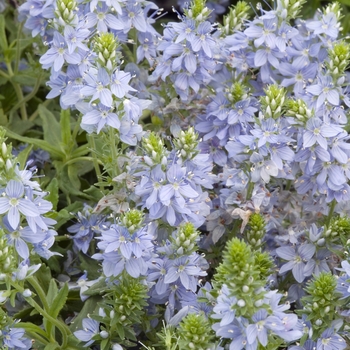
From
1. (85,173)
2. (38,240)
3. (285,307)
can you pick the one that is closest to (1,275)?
(38,240)

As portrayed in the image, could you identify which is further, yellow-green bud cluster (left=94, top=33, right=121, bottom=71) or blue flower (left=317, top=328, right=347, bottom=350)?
yellow-green bud cluster (left=94, top=33, right=121, bottom=71)

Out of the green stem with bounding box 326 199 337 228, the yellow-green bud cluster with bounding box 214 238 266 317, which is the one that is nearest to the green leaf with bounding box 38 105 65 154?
the green stem with bounding box 326 199 337 228

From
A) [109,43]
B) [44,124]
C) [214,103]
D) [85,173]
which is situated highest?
[109,43]

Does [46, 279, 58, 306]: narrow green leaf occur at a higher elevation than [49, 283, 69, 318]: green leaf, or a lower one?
lower

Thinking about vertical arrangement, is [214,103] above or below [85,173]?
above

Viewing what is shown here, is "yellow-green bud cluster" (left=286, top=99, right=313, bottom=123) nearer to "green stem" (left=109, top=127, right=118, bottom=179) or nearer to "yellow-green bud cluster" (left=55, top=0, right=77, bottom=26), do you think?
"green stem" (left=109, top=127, right=118, bottom=179)

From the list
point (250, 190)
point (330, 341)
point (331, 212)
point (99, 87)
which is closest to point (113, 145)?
point (99, 87)

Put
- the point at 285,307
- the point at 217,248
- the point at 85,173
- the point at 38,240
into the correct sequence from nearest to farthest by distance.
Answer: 1. the point at 285,307
2. the point at 38,240
3. the point at 217,248
4. the point at 85,173

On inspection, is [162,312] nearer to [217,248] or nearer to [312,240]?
[217,248]
